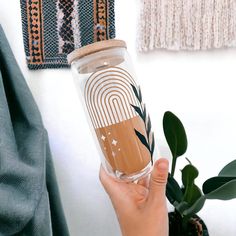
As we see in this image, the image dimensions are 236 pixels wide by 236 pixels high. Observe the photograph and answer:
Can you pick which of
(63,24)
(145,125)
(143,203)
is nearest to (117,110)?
(145,125)

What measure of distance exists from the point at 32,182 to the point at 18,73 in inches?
9.9

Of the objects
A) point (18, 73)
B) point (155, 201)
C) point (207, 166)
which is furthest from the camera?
point (207, 166)

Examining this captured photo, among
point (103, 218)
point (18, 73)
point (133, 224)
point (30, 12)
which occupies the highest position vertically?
point (30, 12)

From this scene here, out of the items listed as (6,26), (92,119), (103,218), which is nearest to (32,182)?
(92,119)

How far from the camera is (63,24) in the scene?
32.2 inches

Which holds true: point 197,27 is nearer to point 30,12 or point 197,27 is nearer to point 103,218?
point 30,12

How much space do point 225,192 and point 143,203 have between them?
16cm

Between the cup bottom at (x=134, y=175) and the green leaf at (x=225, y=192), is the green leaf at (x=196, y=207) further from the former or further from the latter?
the cup bottom at (x=134, y=175)

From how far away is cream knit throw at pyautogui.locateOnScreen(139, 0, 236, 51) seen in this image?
0.78 meters

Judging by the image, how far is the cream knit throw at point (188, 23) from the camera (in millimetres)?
777

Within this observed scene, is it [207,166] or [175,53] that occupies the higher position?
[175,53]

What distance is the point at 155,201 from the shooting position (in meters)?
0.62

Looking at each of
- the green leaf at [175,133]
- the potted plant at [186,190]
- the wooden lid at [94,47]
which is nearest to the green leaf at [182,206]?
the potted plant at [186,190]

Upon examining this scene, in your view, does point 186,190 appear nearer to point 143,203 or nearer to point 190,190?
point 190,190
